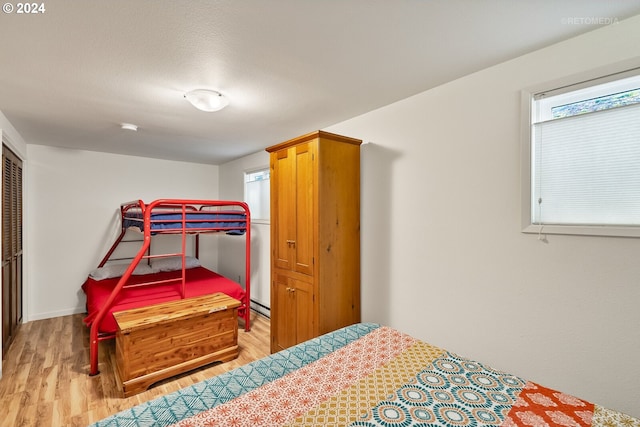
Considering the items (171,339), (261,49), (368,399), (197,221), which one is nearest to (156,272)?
(197,221)

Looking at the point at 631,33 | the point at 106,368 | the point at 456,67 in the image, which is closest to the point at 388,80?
the point at 456,67

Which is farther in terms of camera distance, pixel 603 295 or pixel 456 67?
pixel 456 67

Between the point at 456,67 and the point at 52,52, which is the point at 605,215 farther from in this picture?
the point at 52,52

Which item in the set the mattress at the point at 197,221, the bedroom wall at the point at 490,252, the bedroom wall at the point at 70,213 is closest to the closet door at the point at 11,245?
the bedroom wall at the point at 70,213

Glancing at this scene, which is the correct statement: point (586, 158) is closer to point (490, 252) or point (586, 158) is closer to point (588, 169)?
point (588, 169)

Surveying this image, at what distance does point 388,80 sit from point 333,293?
1702 mm

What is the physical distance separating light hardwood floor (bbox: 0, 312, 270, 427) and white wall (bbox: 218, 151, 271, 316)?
855 mm

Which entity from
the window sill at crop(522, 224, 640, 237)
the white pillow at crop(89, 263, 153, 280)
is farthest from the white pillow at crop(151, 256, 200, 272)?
the window sill at crop(522, 224, 640, 237)

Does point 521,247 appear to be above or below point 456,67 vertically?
below

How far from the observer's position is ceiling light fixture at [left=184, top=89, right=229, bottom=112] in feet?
6.92

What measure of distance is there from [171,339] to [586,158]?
319 cm

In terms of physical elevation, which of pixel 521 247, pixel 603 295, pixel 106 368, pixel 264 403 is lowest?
pixel 106 368

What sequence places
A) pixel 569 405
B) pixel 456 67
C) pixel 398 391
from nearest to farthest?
1. pixel 569 405
2. pixel 398 391
3. pixel 456 67

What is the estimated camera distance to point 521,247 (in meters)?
1.73
